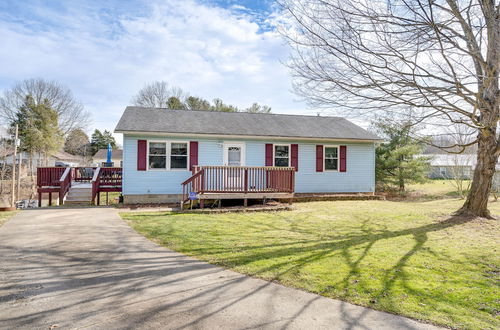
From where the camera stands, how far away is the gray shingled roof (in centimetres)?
1302

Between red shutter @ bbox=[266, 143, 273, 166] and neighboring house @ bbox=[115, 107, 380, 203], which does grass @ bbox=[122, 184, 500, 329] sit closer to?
neighboring house @ bbox=[115, 107, 380, 203]

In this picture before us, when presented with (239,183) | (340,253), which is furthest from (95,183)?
(340,253)

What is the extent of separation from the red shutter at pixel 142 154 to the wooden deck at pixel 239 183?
2.17 m

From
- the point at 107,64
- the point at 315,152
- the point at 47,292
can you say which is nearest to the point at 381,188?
the point at 315,152

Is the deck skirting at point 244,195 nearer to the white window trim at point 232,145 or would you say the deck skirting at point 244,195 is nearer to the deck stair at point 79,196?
the white window trim at point 232,145

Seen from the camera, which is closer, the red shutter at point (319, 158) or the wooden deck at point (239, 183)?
the wooden deck at point (239, 183)

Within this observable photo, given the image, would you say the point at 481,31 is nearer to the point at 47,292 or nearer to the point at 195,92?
the point at 47,292

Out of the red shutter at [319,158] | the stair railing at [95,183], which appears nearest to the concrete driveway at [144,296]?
the stair railing at [95,183]

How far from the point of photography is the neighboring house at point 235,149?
1261cm

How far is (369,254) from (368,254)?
2 cm

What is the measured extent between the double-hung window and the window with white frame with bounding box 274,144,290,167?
4089 mm

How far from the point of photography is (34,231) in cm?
705

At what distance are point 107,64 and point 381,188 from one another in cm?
1762

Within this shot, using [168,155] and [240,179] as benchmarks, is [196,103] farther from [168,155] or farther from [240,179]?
[240,179]
